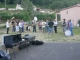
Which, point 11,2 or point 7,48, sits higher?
point 11,2

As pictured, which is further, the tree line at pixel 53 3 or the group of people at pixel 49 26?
the tree line at pixel 53 3

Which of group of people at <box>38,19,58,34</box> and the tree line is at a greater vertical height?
the tree line

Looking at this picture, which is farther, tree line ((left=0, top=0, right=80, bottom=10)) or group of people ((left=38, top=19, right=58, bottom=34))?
tree line ((left=0, top=0, right=80, bottom=10))

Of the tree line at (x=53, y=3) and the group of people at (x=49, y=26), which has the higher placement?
the tree line at (x=53, y=3)

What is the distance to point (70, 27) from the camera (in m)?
22.8

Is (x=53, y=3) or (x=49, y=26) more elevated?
(x=53, y=3)

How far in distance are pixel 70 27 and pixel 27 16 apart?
3539 centimetres

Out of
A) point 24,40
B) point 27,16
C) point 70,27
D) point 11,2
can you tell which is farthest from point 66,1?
point 24,40

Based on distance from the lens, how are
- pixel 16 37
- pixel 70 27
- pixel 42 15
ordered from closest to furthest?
pixel 16 37 < pixel 70 27 < pixel 42 15

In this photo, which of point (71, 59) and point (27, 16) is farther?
point (27, 16)

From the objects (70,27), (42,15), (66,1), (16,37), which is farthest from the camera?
(66,1)

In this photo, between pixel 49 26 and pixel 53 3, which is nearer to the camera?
pixel 49 26

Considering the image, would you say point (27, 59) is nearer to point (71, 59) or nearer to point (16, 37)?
point (71, 59)

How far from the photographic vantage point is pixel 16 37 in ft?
50.2
